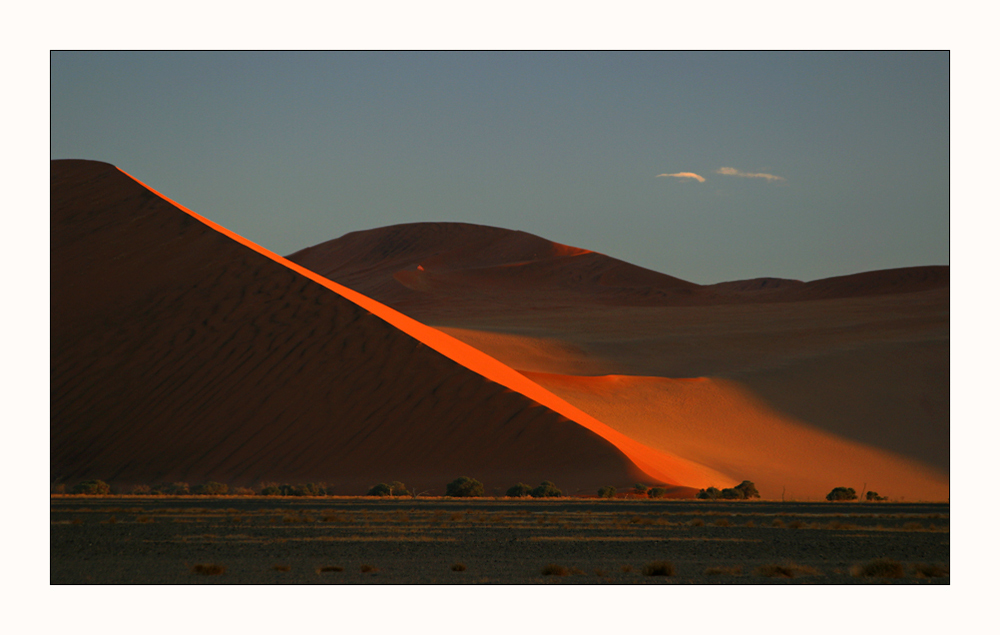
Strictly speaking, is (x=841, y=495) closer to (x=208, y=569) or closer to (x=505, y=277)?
(x=208, y=569)

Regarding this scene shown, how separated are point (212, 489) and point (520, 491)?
5.30 meters

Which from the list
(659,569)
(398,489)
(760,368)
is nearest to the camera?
(659,569)

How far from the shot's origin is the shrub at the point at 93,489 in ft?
53.2

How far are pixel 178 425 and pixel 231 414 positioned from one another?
1.01 metres

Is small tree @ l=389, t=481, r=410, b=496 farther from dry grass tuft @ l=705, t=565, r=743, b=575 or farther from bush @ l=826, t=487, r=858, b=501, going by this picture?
bush @ l=826, t=487, r=858, b=501

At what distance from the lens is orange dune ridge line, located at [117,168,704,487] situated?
19.3 m

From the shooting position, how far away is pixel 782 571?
9172 mm

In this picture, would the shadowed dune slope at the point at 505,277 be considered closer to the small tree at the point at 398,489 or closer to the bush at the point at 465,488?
the small tree at the point at 398,489

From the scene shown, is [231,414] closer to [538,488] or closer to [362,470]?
[362,470]

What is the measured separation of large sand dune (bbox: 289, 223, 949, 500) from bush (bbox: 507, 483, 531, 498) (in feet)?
17.5

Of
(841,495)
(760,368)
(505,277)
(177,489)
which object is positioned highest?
(505,277)

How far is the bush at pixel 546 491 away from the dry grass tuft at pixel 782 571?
708cm

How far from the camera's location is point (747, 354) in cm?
4038

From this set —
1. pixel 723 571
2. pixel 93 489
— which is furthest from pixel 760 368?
pixel 723 571
